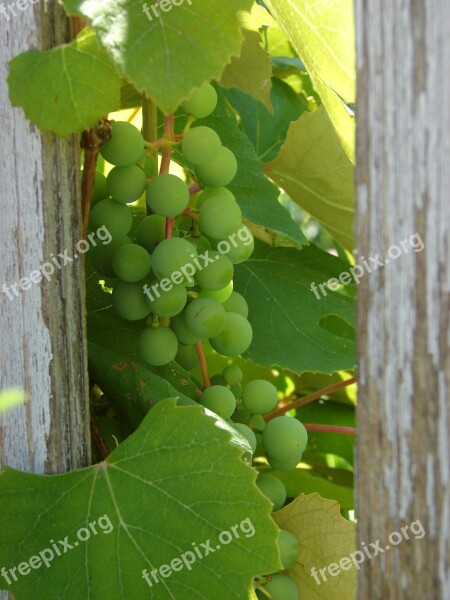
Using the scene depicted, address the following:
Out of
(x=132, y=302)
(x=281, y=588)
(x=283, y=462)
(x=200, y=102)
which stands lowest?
(x=281, y=588)

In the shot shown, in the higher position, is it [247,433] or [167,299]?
[167,299]

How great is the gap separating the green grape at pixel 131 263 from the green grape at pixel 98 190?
9 centimetres

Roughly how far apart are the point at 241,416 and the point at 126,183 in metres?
0.35

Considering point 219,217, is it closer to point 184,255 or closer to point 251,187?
point 184,255

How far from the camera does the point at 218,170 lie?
2.97 ft

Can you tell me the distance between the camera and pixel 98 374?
95 centimetres

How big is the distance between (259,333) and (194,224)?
0.32 m

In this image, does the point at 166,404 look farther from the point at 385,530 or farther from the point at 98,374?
the point at 385,530

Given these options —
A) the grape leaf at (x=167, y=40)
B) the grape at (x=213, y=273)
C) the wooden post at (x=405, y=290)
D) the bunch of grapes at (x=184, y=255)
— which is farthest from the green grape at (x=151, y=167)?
the wooden post at (x=405, y=290)

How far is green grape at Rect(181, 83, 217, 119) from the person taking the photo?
0.90 m

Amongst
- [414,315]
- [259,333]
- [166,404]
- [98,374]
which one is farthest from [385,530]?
[259,333]

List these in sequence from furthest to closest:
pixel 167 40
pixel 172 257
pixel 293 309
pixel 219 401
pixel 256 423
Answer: pixel 293 309 → pixel 256 423 → pixel 219 401 → pixel 172 257 → pixel 167 40

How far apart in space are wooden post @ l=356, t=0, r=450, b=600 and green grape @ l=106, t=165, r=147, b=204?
1.24 feet

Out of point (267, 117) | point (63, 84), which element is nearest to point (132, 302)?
point (63, 84)
